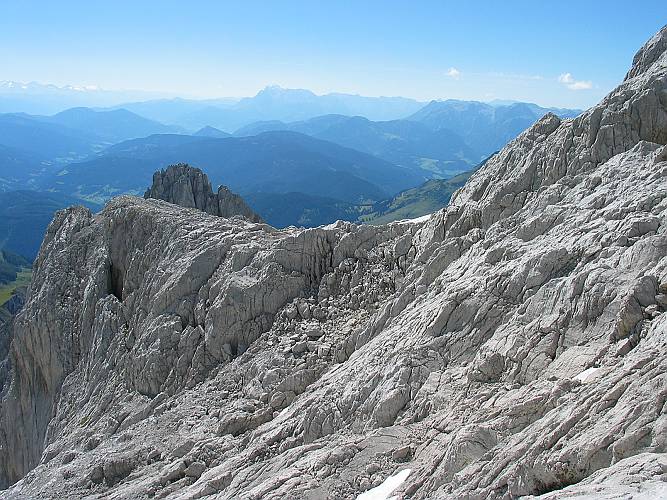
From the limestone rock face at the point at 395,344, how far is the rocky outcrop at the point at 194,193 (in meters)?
21.8

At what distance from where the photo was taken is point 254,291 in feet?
125

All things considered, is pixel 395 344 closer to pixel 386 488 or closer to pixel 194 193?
pixel 386 488

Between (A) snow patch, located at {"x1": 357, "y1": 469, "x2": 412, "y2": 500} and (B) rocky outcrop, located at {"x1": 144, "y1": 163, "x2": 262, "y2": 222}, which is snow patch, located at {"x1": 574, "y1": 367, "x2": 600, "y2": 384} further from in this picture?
(B) rocky outcrop, located at {"x1": 144, "y1": 163, "x2": 262, "y2": 222}

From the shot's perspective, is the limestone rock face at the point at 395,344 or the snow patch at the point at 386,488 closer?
the limestone rock face at the point at 395,344

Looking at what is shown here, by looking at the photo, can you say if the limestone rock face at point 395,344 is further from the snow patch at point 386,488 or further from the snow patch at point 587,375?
the snow patch at point 386,488

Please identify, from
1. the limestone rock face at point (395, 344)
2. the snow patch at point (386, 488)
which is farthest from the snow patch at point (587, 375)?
the snow patch at point (386, 488)

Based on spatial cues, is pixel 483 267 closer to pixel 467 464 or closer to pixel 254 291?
pixel 467 464

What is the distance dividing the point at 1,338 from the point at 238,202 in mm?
39322

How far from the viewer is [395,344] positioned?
89.8 ft

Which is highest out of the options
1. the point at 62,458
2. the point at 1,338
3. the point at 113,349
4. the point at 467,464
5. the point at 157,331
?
the point at 467,464

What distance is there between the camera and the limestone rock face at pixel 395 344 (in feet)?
59.0

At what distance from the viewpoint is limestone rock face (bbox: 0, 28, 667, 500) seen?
59.0 feet

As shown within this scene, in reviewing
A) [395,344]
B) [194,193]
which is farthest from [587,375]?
[194,193]

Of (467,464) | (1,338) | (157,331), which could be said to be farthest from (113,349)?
(1,338)
